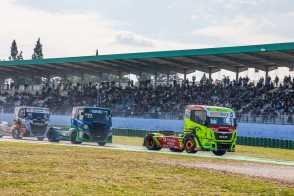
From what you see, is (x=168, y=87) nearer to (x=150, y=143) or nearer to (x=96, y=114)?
(x=96, y=114)

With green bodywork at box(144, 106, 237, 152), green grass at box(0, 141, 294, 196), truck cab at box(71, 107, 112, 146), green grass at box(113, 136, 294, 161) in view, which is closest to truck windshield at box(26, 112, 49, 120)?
truck cab at box(71, 107, 112, 146)

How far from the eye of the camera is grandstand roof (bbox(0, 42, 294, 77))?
4788 centimetres

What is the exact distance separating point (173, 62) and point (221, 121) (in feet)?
83.6

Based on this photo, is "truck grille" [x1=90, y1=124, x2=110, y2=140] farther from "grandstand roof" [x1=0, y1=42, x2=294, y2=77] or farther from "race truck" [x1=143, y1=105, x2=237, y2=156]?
"grandstand roof" [x1=0, y1=42, x2=294, y2=77]

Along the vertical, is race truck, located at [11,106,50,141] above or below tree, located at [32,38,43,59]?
below

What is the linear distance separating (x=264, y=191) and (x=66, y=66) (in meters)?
50.8

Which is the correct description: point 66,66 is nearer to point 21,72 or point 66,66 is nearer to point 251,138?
point 21,72

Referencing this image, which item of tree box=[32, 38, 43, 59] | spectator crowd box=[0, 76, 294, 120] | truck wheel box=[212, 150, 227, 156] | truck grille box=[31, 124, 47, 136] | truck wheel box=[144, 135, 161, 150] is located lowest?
truck wheel box=[212, 150, 227, 156]

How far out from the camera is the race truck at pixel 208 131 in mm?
30172

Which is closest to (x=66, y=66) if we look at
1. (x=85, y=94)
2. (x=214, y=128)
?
(x=85, y=94)

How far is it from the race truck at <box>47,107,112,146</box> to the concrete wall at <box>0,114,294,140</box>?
35.4ft

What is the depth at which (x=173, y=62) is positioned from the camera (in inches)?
2191

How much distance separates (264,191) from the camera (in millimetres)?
15047

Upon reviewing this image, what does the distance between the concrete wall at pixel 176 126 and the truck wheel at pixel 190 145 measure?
12.0m
